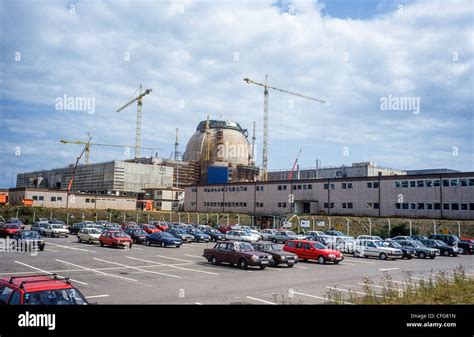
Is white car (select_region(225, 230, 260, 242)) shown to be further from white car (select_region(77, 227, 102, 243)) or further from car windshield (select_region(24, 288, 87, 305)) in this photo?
car windshield (select_region(24, 288, 87, 305))

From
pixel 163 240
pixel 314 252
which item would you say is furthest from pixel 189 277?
pixel 163 240

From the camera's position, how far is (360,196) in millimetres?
59031

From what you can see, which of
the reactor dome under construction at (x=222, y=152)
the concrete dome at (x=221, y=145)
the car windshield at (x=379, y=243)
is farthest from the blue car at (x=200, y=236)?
the concrete dome at (x=221, y=145)

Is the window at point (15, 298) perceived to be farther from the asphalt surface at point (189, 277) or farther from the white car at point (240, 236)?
the white car at point (240, 236)

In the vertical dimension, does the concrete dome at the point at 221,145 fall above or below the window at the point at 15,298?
above

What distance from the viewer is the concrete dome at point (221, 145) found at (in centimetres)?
14088

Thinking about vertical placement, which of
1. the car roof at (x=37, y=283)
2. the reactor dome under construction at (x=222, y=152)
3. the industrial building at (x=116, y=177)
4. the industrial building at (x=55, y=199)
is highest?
the reactor dome under construction at (x=222, y=152)

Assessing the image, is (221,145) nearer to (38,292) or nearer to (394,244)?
(394,244)

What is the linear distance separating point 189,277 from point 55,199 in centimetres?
7481

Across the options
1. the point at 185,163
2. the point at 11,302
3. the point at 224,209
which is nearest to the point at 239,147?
the point at 185,163

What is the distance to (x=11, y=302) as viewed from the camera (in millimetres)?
8070

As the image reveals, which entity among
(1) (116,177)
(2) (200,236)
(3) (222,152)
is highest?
(3) (222,152)

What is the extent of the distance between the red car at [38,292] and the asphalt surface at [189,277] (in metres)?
4.58
